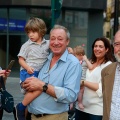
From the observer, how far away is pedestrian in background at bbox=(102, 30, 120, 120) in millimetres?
2855

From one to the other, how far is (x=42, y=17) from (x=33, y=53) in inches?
504

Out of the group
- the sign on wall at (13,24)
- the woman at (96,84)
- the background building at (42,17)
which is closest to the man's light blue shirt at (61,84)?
the woman at (96,84)

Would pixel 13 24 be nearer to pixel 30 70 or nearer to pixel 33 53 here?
pixel 33 53

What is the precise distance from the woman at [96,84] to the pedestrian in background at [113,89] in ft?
3.46

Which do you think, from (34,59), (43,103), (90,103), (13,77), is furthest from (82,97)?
(13,77)

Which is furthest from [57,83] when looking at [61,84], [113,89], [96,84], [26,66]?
[96,84]

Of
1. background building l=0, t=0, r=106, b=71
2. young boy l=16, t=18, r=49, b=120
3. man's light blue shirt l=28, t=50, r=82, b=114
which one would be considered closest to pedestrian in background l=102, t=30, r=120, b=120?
man's light blue shirt l=28, t=50, r=82, b=114

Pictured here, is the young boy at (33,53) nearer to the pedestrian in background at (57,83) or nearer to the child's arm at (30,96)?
the child's arm at (30,96)

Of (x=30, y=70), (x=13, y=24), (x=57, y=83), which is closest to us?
(x=57, y=83)

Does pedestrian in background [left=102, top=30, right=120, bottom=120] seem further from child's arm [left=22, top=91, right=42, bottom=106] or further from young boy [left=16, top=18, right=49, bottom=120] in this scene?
young boy [left=16, top=18, right=49, bottom=120]

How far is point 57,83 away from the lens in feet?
10.0

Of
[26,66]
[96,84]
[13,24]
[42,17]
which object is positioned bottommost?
[96,84]

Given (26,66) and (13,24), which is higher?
(13,24)

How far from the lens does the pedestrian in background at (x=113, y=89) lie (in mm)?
2855
